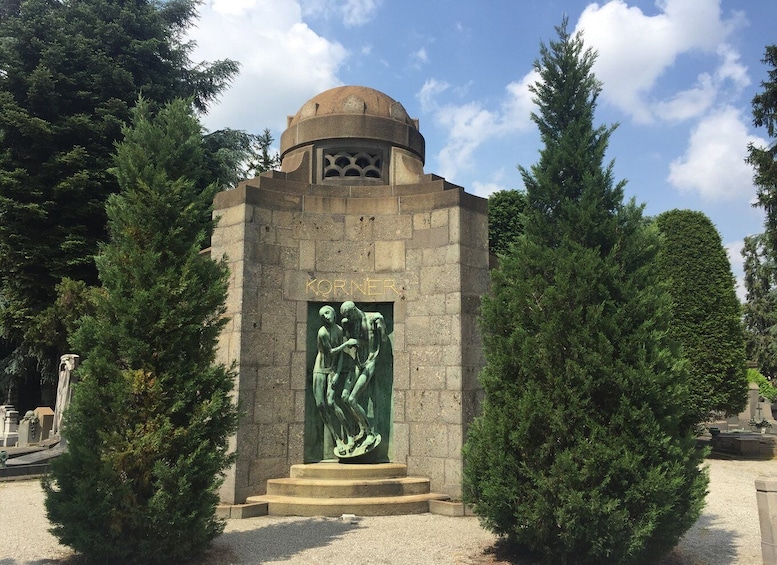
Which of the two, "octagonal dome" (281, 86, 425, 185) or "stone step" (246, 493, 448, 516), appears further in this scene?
"octagonal dome" (281, 86, 425, 185)

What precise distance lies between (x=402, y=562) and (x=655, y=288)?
3404mm

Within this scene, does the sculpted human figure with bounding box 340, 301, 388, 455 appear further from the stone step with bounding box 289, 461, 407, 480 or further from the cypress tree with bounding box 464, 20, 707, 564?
the cypress tree with bounding box 464, 20, 707, 564

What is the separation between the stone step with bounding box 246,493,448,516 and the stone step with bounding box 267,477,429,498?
0.06 metres

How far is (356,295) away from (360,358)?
90cm

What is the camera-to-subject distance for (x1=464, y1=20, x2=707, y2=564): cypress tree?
5.23 metres

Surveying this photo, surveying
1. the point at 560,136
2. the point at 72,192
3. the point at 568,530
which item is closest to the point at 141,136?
the point at 560,136

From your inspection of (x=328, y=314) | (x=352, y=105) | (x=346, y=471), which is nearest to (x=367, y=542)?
(x=346, y=471)

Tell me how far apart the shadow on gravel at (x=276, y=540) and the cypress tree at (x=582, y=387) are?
6.07 ft

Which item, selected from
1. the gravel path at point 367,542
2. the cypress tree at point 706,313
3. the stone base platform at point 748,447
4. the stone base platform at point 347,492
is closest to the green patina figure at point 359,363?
the stone base platform at point 347,492

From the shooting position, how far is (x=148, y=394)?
5590 mm

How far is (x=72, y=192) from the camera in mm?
17797

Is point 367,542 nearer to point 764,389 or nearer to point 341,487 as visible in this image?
point 341,487

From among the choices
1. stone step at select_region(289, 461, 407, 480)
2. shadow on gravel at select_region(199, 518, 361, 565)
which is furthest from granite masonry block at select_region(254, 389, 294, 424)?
shadow on gravel at select_region(199, 518, 361, 565)

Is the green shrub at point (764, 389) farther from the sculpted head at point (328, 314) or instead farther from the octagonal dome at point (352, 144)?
the sculpted head at point (328, 314)
